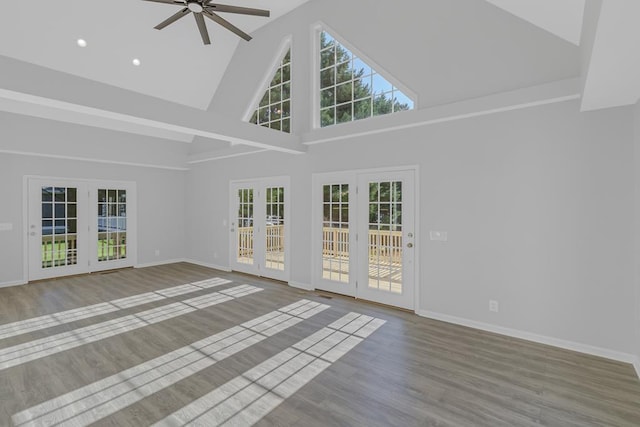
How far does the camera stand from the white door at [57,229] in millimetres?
5871

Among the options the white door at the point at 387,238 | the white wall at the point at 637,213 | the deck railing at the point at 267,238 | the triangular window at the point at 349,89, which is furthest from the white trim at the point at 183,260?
the white wall at the point at 637,213

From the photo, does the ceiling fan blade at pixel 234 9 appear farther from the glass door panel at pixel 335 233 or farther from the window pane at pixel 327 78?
the glass door panel at pixel 335 233

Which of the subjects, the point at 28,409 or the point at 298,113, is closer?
the point at 28,409

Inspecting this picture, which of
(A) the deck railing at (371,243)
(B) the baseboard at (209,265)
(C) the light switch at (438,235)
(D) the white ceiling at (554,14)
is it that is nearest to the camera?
(D) the white ceiling at (554,14)

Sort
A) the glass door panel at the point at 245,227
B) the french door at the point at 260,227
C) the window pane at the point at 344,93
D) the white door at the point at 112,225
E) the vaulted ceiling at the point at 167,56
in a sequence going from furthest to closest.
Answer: the white door at the point at 112,225
the glass door panel at the point at 245,227
the french door at the point at 260,227
the window pane at the point at 344,93
the vaulted ceiling at the point at 167,56

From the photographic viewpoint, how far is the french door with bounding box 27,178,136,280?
592 centimetres

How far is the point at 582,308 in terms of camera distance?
10.1ft

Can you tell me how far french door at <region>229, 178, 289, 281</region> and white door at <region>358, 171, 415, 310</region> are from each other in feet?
5.35

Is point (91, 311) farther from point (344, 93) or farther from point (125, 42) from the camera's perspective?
point (344, 93)

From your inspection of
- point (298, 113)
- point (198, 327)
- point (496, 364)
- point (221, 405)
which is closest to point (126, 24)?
point (298, 113)

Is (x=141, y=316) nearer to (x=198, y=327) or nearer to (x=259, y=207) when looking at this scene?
(x=198, y=327)

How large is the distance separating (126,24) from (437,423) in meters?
6.98

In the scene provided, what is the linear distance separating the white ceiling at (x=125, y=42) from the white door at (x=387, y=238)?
3748mm

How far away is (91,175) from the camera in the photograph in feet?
21.5
